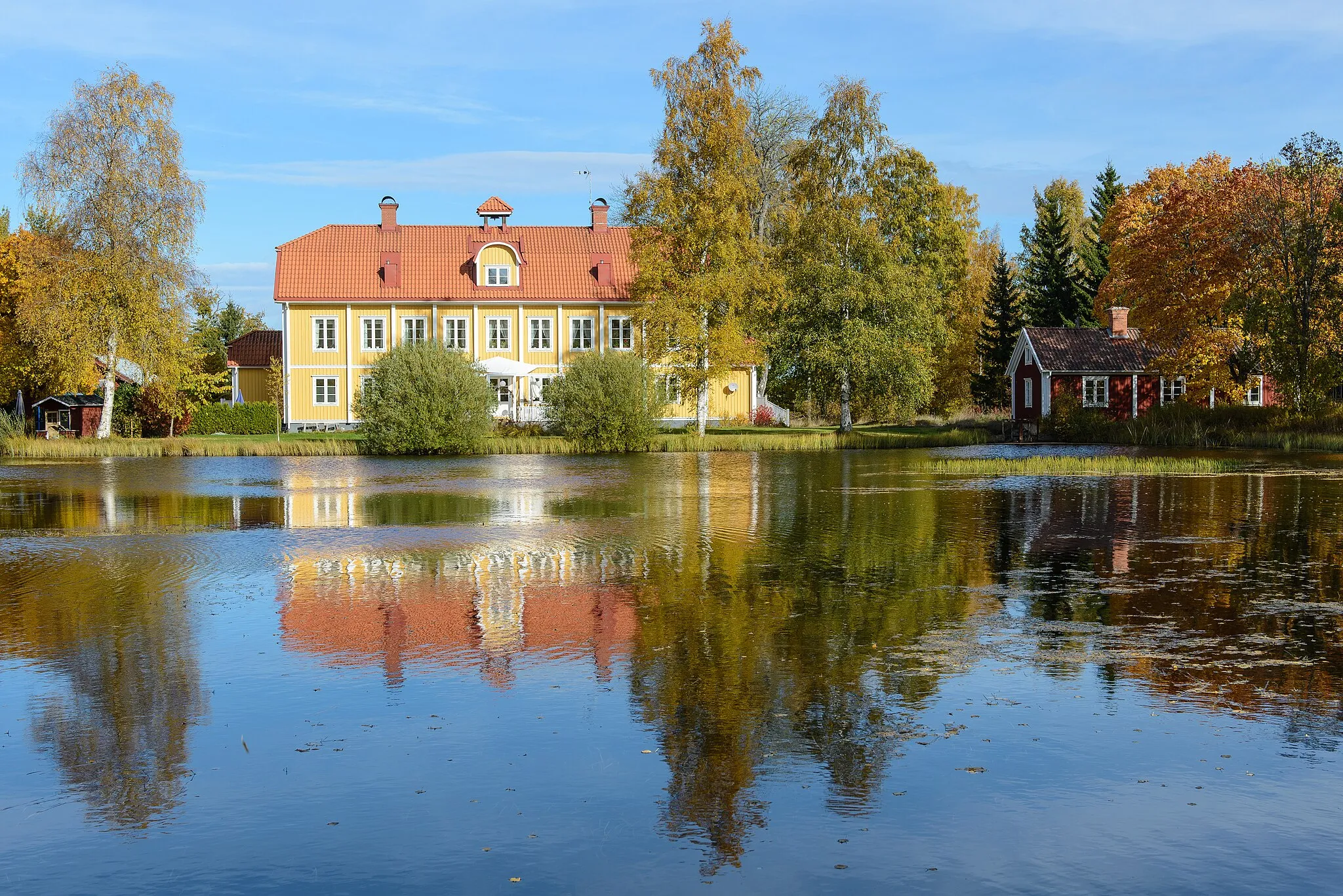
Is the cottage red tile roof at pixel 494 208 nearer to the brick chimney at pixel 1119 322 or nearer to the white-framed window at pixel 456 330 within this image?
the white-framed window at pixel 456 330

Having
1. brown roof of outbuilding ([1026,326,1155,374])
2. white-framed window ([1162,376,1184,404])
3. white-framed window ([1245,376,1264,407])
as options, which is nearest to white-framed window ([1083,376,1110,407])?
brown roof of outbuilding ([1026,326,1155,374])

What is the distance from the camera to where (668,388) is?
5128 cm

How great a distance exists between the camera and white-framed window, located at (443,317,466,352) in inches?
2361

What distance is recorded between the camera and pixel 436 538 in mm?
17922

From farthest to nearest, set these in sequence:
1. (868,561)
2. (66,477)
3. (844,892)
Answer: (66,477) → (868,561) → (844,892)

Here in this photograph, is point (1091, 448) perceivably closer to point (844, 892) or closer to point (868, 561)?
point (868, 561)

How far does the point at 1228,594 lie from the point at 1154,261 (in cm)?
4004

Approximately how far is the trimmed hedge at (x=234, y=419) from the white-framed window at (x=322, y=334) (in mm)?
3820

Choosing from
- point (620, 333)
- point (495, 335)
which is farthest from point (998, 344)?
point (495, 335)

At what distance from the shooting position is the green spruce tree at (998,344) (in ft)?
218

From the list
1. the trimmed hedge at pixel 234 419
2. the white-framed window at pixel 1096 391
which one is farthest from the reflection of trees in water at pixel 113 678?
the white-framed window at pixel 1096 391

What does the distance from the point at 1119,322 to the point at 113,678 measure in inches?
2266

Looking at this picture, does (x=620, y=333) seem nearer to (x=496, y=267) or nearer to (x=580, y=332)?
(x=580, y=332)

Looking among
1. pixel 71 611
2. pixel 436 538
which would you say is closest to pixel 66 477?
pixel 436 538
